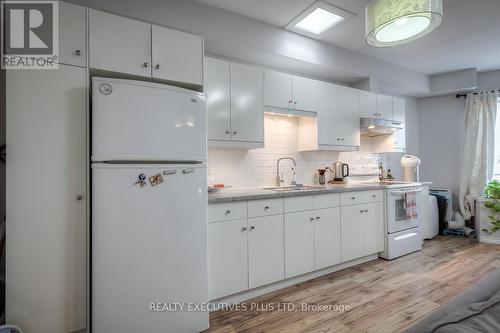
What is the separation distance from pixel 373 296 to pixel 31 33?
331cm

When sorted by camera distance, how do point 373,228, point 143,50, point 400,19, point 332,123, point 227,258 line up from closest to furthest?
point 400,19 < point 143,50 < point 227,258 < point 373,228 < point 332,123

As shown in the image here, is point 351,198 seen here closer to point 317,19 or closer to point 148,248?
point 317,19

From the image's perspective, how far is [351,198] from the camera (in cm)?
288

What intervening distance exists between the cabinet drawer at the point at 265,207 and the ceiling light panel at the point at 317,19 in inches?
74.9

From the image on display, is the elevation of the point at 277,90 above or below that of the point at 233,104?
above

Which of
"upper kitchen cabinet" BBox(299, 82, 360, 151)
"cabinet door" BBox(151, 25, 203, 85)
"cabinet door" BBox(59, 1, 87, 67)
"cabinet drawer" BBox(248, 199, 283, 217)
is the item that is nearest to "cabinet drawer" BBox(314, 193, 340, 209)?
"cabinet drawer" BBox(248, 199, 283, 217)

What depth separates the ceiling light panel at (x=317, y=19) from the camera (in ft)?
8.01

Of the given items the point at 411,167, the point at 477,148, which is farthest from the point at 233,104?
the point at 477,148

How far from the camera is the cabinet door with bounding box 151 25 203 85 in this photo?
6.00 feet

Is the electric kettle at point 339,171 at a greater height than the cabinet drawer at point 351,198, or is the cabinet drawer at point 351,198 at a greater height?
the electric kettle at point 339,171

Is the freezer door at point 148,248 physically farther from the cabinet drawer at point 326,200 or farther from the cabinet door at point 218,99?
the cabinet drawer at point 326,200

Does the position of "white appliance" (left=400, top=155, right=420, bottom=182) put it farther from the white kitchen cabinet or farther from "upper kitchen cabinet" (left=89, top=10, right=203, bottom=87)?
"upper kitchen cabinet" (left=89, top=10, right=203, bottom=87)

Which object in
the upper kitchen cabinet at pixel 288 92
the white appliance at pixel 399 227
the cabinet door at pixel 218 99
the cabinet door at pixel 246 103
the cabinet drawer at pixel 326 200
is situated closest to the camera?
the cabinet door at pixel 218 99

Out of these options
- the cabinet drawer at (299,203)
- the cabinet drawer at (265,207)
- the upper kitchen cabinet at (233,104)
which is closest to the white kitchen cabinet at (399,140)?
the cabinet drawer at (299,203)
